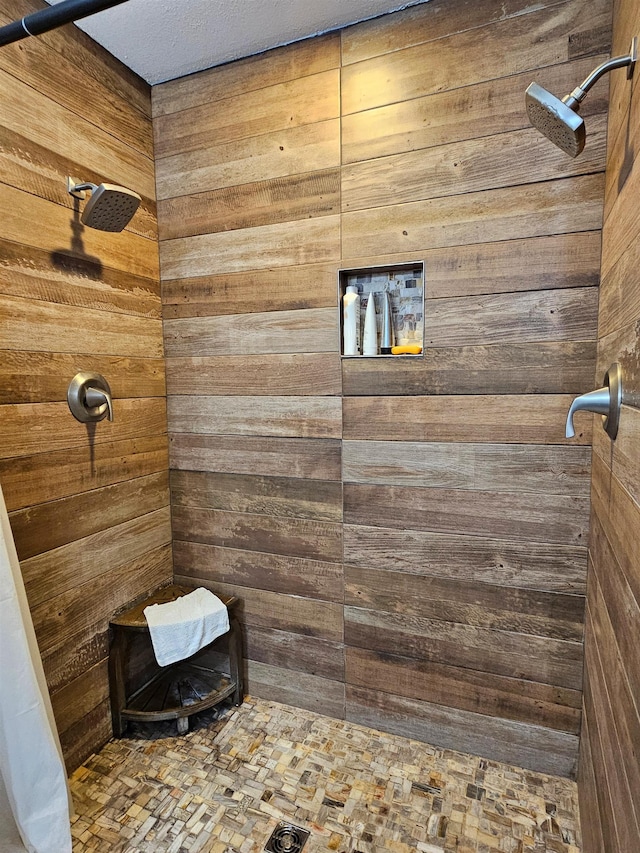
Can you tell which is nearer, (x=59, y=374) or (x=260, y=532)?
(x=59, y=374)

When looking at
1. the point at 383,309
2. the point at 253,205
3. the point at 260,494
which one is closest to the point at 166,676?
the point at 260,494

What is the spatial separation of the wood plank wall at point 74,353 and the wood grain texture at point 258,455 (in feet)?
0.42

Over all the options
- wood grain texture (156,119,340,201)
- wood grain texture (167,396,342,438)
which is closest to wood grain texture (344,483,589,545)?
wood grain texture (167,396,342,438)

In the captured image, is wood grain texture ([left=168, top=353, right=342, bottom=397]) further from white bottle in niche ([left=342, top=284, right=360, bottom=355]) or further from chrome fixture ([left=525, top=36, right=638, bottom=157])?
chrome fixture ([left=525, top=36, right=638, bottom=157])

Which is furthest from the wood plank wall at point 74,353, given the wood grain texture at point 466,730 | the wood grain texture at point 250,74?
the wood grain texture at point 466,730

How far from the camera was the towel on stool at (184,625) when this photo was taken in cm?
154

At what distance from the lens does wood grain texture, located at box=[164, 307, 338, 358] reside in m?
1.58

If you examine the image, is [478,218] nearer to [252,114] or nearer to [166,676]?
[252,114]

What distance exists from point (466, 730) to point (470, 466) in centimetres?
88

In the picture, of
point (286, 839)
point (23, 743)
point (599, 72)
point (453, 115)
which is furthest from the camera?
point (453, 115)

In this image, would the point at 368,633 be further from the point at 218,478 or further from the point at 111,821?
the point at 111,821

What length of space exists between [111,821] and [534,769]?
127 cm

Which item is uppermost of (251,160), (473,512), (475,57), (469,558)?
(475,57)

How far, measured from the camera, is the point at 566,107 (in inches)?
35.2
